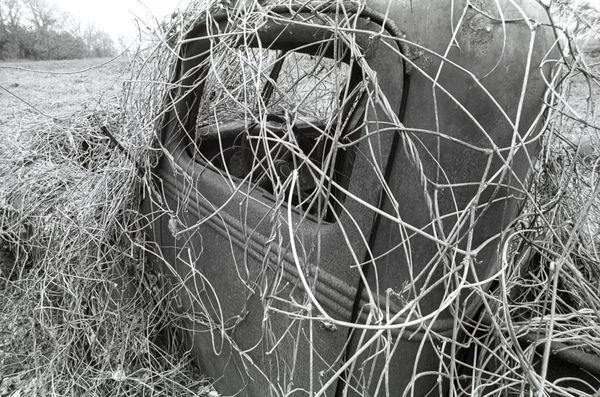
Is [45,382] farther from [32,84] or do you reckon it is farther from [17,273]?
[32,84]

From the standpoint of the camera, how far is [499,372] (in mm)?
1332

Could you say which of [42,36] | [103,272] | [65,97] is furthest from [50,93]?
[42,36]

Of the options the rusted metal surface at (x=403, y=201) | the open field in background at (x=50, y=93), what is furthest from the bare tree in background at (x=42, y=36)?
the rusted metal surface at (x=403, y=201)

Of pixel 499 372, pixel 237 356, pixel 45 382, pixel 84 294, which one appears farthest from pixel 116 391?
pixel 499 372

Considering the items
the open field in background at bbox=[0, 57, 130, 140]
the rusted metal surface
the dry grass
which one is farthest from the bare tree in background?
the rusted metal surface

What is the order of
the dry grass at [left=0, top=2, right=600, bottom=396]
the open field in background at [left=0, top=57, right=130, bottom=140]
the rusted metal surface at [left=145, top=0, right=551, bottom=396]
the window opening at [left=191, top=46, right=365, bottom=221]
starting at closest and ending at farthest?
the rusted metal surface at [left=145, top=0, right=551, bottom=396]
the window opening at [left=191, top=46, right=365, bottom=221]
the dry grass at [left=0, top=2, right=600, bottom=396]
the open field in background at [left=0, top=57, right=130, bottom=140]

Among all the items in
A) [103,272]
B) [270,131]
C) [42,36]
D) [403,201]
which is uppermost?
[42,36]

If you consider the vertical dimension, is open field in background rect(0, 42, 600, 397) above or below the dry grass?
above

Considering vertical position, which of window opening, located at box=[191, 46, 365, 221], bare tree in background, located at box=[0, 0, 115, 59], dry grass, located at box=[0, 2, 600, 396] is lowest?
dry grass, located at box=[0, 2, 600, 396]

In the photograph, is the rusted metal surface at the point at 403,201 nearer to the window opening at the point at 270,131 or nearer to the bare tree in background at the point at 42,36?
the window opening at the point at 270,131

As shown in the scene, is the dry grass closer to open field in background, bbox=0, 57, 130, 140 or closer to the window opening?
the window opening

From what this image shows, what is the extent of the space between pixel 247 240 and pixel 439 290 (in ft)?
2.25

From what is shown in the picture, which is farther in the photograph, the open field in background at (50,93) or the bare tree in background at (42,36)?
the bare tree in background at (42,36)

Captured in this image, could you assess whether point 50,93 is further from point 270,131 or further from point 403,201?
point 403,201
